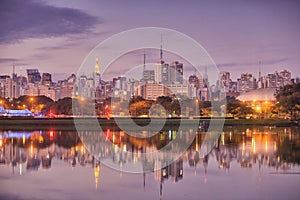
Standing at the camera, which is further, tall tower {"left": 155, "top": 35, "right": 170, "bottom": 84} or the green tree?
tall tower {"left": 155, "top": 35, "right": 170, "bottom": 84}

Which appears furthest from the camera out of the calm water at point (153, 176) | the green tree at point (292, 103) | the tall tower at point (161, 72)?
the tall tower at point (161, 72)

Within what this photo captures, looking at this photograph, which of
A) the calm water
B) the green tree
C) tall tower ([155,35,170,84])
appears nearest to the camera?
the calm water

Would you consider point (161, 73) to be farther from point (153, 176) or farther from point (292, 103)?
point (153, 176)

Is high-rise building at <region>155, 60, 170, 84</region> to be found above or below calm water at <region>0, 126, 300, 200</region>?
above

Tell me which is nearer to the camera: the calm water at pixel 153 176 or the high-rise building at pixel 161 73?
the calm water at pixel 153 176

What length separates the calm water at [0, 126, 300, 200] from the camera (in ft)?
41.5

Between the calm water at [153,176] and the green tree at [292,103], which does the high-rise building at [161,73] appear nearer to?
the green tree at [292,103]

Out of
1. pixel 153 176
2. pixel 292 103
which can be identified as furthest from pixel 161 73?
pixel 153 176

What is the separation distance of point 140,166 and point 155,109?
224 ft

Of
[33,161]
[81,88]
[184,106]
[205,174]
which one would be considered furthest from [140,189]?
[81,88]

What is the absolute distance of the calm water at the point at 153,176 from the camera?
1266cm

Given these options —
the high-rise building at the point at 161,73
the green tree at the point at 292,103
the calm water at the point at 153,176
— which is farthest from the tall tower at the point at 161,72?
the calm water at the point at 153,176

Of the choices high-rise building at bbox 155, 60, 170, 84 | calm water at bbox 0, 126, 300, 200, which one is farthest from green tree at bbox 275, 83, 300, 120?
high-rise building at bbox 155, 60, 170, 84

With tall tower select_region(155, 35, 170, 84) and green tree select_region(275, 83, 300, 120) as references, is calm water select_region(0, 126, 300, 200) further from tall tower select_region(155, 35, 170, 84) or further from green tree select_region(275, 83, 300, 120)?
tall tower select_region(155, 35, 170, 84)
